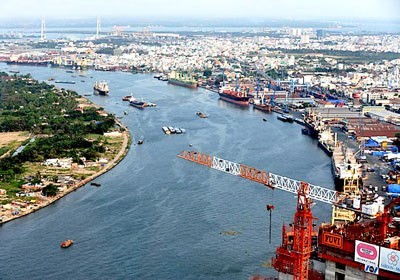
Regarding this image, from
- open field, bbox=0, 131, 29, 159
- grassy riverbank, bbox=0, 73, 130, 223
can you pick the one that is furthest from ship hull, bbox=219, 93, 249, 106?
open field, bbox=0, 131, 29, 159

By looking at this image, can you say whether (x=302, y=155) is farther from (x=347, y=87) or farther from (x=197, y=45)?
(x=197, y=45)

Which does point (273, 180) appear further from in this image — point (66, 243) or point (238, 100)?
point (238, 100)

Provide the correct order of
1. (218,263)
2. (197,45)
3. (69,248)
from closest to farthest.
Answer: (218,263) → (69,248) → (197,45)

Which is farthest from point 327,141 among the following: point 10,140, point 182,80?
point 182,80

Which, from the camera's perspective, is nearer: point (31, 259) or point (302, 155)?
point (31, 259)

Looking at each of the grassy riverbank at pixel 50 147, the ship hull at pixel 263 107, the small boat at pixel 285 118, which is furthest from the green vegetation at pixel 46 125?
the ship hull at pixel 263 107

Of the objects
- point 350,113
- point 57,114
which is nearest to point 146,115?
point 57,114

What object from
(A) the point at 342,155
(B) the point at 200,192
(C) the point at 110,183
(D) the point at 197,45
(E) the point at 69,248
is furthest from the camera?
(D) the point at 197,45
